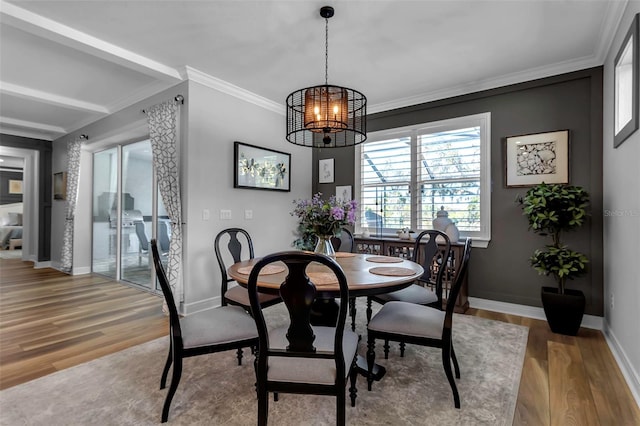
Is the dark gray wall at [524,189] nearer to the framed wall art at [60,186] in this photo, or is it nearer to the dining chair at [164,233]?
the dining chair at [164,233]

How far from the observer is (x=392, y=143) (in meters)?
4.35

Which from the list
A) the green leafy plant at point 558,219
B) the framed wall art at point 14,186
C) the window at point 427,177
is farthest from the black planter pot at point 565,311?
the framed wall art at point 14,186

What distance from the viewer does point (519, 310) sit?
3398 mm

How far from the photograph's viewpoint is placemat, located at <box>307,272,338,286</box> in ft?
5.59

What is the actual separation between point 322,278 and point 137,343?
1.95 m

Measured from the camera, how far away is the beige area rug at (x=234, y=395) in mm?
1687

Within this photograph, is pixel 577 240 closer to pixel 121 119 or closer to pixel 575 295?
pixel 575 295

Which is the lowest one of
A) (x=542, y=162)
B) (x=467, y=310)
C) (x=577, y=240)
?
(x=467, y=310)

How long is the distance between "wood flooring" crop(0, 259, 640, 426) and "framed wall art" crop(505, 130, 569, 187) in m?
1.49

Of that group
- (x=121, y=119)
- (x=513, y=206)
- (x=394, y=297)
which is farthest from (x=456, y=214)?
(x=121, y=119)

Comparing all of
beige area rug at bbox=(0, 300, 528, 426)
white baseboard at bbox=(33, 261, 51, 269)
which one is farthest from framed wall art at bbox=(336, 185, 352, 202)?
white baseboard at bbox=(33, 261, 51, 269)

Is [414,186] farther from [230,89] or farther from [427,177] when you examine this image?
[230,89]

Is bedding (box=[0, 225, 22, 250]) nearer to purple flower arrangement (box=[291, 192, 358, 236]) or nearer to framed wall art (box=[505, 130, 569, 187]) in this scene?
purple flower arrangement (box=[291, 192, 358, 236])

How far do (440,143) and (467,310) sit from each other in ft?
6.69
